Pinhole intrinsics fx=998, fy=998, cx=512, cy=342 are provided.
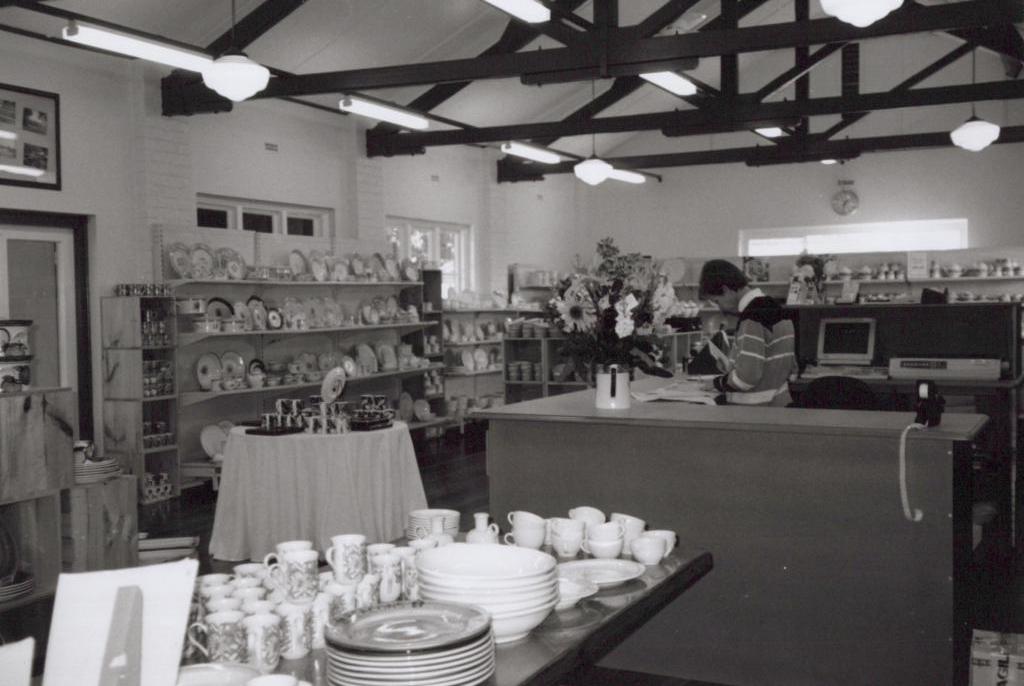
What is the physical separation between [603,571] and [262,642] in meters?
0.84

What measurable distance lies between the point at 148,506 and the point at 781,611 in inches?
204

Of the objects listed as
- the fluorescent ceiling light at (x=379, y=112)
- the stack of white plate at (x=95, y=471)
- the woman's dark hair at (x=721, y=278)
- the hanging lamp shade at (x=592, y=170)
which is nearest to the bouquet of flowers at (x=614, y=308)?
A: the woman's dark hair at (x=721, y=278)

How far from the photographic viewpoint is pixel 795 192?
1380 cm

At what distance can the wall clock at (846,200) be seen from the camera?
13.3 metres

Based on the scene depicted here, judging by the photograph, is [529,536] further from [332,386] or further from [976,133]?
[976,133]

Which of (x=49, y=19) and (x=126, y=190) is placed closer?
(x=49, y=19)

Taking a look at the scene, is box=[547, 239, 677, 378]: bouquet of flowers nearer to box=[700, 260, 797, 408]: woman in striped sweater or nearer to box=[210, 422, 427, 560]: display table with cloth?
box=[700, 260, 797, 408]: woman in striped sweater

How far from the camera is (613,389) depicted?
13.7ft

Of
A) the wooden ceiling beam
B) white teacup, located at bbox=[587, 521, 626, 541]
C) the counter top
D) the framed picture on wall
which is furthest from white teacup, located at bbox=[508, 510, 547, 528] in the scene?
the wooden ceiling beam

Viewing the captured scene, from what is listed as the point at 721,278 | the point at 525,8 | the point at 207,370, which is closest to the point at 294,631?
the point at 721,278

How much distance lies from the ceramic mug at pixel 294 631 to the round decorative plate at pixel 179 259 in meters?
6.59

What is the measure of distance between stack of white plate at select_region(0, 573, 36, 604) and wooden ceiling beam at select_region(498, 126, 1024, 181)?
9538 mm

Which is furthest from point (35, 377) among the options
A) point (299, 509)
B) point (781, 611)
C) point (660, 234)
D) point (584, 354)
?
point (660, 234)

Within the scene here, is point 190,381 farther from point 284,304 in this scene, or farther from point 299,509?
point 299,509
